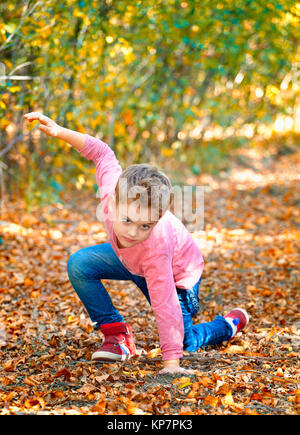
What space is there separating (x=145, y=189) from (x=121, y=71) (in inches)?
165

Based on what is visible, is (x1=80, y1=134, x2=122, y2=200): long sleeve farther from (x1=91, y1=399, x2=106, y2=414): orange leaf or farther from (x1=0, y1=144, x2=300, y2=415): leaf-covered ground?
(x1=91, y1=399, x2=106, y2=414): orange leaf

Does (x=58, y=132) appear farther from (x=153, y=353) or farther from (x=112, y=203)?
(x=153, y=353)

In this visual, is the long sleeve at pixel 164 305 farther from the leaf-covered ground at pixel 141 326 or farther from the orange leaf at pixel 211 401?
the orange leaf at pixel 211 401

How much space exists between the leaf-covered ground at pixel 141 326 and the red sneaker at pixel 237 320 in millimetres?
77

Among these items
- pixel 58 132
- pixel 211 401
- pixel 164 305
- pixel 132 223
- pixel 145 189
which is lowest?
pixel 211 401

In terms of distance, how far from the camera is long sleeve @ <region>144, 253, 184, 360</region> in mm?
2572

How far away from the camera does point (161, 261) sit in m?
2.57

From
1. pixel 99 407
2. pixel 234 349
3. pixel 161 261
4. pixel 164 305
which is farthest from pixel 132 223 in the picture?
pixel 234 349

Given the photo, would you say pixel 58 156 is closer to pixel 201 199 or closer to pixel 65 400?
pixel 201 199

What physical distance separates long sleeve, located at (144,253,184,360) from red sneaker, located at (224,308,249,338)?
601 mm

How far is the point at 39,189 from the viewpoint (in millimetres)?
5922

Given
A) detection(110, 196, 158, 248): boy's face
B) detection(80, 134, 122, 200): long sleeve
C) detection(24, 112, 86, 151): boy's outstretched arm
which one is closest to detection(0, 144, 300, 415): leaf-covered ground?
detection(110, 196, 158, 248): boy's face

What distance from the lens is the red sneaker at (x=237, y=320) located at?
308 centimetres

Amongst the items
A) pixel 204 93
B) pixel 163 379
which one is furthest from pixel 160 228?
pixel 204 93
